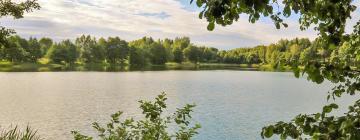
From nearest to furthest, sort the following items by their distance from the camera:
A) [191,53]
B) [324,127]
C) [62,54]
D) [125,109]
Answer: [324,127], [125,109], [62,54], [191,53]

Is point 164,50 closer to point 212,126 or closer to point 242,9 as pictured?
point 212,126

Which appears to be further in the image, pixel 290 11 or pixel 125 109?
pixel 125 109

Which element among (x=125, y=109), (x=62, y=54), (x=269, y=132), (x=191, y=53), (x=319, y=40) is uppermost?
(x=191, y=53)

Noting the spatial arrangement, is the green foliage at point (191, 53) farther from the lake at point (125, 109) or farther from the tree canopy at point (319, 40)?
the tree canopy at point (319, 40)

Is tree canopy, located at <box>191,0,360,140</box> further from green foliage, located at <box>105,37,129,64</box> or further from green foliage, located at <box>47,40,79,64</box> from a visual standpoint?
green foliage, located at <box>105,37,129,64</box>

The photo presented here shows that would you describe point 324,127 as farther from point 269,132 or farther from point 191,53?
point 191,53

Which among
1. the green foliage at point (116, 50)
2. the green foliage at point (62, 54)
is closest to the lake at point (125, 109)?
the green foliage at point (62, 54)

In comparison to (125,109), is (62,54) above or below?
above

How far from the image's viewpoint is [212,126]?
26.4m

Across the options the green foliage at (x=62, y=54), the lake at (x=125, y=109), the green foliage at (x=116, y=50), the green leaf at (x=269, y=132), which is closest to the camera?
the green leaf at (x=269, y=132)

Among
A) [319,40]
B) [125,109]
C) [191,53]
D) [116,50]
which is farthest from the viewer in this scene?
[191,53]

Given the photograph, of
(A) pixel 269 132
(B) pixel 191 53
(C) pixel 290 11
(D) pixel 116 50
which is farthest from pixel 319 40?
(B) pixel 191 53

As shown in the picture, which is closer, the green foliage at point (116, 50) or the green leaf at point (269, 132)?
the green leaf at point (269, 132)

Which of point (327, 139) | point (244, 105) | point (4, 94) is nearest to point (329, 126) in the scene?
point (327, 139)
